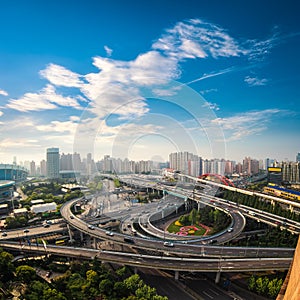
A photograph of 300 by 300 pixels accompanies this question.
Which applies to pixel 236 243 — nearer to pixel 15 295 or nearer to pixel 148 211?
pixel 148 211

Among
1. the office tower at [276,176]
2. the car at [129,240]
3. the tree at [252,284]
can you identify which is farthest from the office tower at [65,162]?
the tree at [252,284]

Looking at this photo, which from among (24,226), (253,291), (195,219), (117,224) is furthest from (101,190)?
(253,291)

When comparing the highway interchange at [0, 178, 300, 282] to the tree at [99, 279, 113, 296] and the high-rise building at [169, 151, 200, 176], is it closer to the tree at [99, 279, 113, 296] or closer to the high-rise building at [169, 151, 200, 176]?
the tree at [99, 279, 113, 296]

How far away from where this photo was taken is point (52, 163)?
58.2ft

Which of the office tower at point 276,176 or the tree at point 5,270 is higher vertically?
the office tower at point 276,176

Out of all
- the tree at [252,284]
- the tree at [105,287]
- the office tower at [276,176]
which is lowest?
the tree at [252,284]

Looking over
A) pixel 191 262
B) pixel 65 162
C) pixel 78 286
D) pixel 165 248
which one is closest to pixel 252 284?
pixel 191 262

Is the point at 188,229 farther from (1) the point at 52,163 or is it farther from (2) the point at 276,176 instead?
(1) the point at 52,163

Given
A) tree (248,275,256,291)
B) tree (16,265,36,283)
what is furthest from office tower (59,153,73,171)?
tree (248,275,256,291)

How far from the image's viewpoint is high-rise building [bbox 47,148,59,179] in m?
17.6

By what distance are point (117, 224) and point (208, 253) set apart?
324 cm

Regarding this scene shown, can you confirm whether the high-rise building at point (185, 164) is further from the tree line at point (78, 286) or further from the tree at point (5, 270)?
the tree at point (5, 270)

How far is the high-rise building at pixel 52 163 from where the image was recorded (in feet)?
57.9

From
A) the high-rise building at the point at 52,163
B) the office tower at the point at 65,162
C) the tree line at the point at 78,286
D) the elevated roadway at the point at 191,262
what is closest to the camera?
the tree line at the point at 78,286
